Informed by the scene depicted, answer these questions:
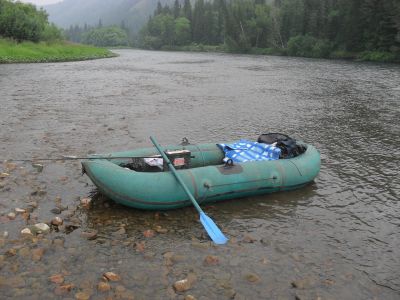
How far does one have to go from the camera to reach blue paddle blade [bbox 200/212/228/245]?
303 inches

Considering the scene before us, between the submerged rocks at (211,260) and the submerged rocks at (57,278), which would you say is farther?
the submerged rocks at (211,260)

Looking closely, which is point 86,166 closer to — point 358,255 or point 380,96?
point 358,255

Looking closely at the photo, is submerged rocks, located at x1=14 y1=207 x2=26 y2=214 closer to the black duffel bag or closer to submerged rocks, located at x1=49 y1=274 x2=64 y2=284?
submerged rocks, located at x1=49 y1=274 x2=64 y2=284

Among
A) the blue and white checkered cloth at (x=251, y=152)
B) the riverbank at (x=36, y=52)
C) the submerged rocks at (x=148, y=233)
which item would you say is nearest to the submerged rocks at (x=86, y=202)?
the submerged rocks at (x=148, y=233)

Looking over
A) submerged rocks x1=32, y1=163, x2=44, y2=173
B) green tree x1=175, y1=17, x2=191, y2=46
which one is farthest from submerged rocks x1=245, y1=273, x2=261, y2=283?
green tree x1=175, y1=17, x2=191, y2=46

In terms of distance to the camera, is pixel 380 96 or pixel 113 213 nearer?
pixel 113 213

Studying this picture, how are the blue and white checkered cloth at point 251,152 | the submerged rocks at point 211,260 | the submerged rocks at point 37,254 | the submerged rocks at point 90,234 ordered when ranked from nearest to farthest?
the submerged rocks at point 37,254 < the submerged rocks at point 211,260 < the submerged rocks at point 90,234 < the blue and white checkered cloth at point 251,152

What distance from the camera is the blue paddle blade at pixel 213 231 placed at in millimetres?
7688

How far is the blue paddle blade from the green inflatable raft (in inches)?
37.4

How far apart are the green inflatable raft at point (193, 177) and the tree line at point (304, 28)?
4997 cm

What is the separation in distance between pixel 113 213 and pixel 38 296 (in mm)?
2826

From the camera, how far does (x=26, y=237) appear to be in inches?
297

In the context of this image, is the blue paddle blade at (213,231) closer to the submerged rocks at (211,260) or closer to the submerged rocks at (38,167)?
the submerged rocks at (211,260)

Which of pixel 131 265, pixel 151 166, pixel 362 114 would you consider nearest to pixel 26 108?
pixel 151 166
